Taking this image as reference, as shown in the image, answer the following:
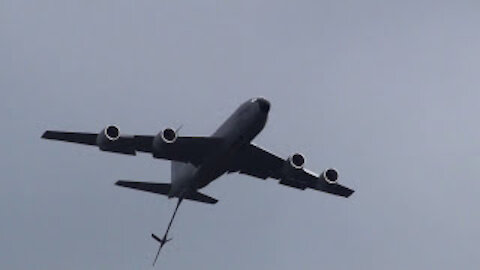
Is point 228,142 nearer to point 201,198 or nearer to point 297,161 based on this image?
point 297,161

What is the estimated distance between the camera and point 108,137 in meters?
57.1

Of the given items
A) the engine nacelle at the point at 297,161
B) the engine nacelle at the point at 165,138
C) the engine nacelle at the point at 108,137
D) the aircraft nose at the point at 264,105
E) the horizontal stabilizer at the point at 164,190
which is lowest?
the horizontal stabilizer at the point at 164,190

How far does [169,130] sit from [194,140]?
2730 millimetres

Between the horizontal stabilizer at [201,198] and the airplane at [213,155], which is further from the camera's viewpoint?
the horizontal stabilizer at [201,198]

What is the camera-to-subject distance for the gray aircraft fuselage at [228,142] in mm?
57250

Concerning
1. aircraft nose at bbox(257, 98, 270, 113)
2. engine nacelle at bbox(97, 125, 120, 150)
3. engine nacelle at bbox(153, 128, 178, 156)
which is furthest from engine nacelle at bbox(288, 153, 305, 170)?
engine nacelle at bbox(97, 125, 120, 150)

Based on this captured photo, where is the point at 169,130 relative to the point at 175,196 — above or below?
above

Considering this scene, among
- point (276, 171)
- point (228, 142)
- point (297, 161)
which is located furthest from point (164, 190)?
point (297, 161)

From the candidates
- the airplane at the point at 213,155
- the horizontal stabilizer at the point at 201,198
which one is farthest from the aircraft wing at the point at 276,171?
the horizontal stabilizer at the point at 201,198

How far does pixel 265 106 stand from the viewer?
5681 cm

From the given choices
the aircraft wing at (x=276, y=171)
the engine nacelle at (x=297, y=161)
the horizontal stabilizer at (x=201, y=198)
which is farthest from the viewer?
the horizontal stabilizer at (x=201, y=198)

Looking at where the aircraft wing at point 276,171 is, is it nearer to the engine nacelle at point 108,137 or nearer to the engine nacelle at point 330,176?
the engine nacelle at point 330,176

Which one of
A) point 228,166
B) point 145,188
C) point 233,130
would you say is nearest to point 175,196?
point 145,188

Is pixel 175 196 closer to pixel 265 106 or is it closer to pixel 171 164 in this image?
pixel 171 164
